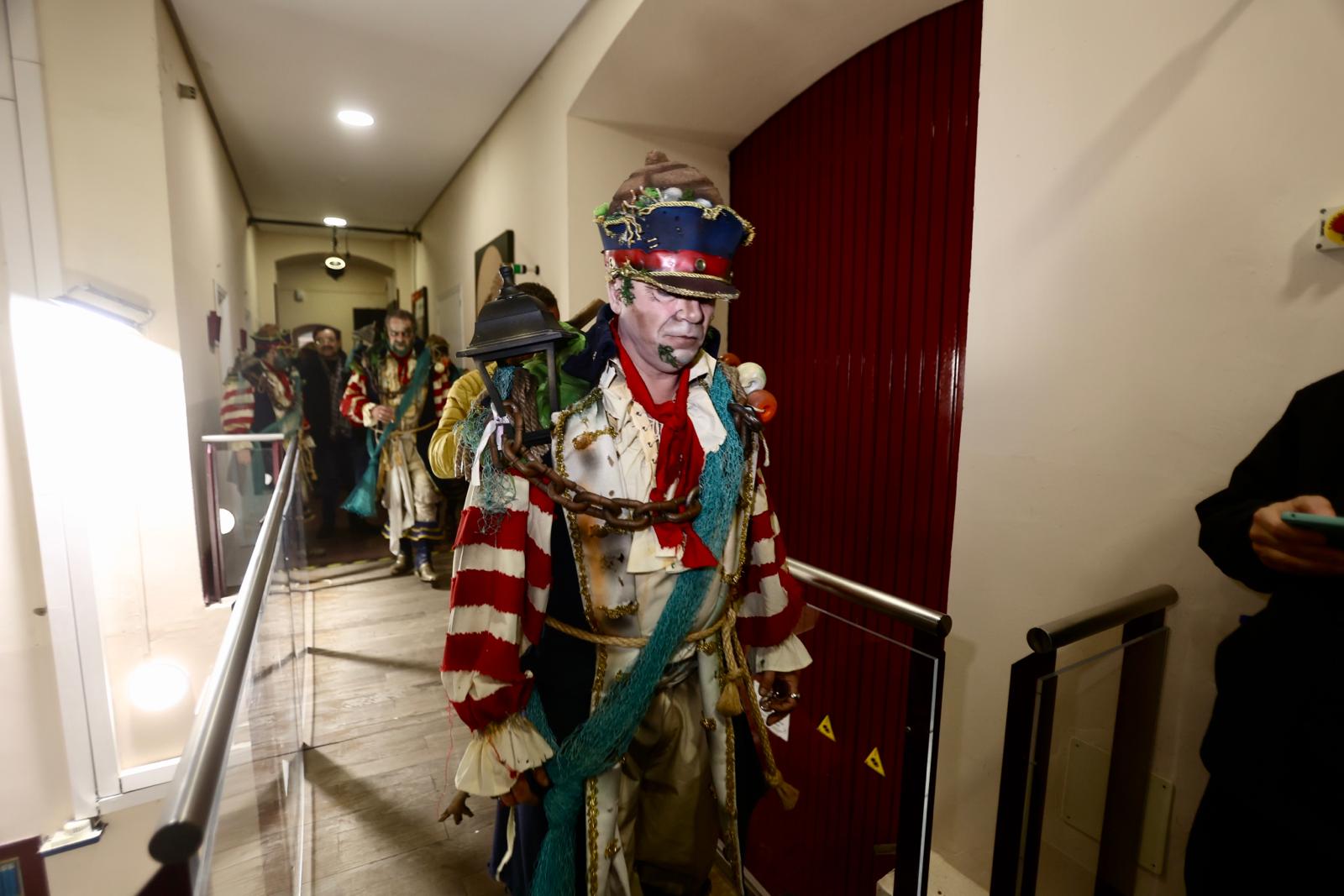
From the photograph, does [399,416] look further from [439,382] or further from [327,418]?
[327,418]

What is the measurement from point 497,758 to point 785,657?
1.92 ft

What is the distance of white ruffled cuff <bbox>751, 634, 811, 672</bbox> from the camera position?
131 cm

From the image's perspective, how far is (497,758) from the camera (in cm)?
106

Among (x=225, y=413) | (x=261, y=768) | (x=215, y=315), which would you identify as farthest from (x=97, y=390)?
(x=261, y=768)

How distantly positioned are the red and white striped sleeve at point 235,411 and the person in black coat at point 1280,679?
12.9 ft

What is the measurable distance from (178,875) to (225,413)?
11.4ft

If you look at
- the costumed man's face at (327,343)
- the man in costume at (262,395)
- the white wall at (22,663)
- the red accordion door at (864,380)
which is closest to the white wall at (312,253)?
the costumed man's face at (327,343)

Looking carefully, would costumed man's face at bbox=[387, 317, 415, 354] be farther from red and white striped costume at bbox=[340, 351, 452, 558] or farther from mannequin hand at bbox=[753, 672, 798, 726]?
mannequin hand at bbox=[753, 672, 798, 726]

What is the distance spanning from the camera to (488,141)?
175 inches

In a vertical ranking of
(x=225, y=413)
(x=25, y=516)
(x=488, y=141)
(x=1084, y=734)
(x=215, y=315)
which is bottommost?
(x=1084, y=734)

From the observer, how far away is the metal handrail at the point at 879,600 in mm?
1252

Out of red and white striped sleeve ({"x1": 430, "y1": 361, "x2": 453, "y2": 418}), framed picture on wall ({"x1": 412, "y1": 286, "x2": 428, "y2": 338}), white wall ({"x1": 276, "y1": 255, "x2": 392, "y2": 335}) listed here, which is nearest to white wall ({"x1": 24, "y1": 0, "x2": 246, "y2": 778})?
red and white striped sleeve ({"x1": 430, "y1": 361, "x2": 453, "y2": 418})

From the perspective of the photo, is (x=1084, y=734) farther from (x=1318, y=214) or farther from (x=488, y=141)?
(x=488, y=141)

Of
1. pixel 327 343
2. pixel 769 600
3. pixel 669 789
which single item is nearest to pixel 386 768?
pixel 669 789
